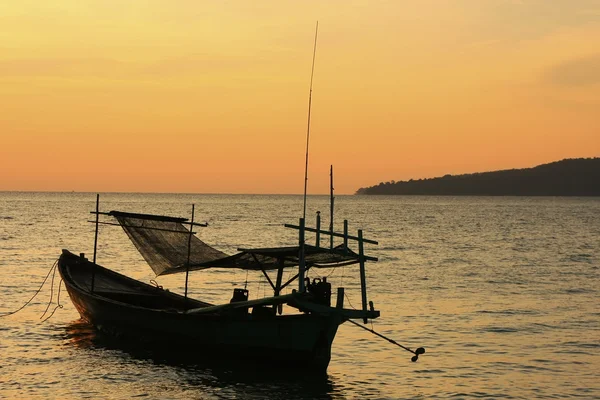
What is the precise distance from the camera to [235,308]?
2072 cm

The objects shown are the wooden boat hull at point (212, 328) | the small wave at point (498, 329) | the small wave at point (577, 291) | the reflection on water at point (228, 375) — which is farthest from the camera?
the small wave at point (577, 291)

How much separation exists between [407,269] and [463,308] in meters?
16.3

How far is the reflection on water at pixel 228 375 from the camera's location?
18797 mm

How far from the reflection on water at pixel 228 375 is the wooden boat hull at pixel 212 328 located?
0.83 feet

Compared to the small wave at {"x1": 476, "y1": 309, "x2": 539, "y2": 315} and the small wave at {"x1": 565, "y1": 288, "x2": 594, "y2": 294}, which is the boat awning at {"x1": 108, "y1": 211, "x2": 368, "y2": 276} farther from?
the small wave at {"x1": 565, "y1": 288, "x2": 594, "y2": 294}

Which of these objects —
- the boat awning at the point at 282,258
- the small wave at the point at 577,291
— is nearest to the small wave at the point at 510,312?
the small wave at the point at 577,291

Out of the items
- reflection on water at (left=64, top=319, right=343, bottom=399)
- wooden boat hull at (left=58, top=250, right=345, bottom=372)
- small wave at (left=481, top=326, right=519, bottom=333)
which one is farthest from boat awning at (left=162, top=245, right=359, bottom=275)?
small wave at (left=481, top=326, right=519, bottom=333)

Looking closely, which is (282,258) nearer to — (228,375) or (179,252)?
(228,375)

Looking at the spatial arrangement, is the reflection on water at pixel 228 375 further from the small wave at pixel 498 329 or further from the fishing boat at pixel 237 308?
the small wave at pixel 498 329

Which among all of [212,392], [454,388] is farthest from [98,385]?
[454,388]

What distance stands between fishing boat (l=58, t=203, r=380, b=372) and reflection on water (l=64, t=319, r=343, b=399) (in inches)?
9.9

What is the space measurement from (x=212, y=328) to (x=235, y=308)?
1.16m

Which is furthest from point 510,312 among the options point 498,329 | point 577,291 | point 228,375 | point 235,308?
point 228,375

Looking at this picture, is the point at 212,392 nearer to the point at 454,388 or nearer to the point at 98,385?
the point at 98,385
